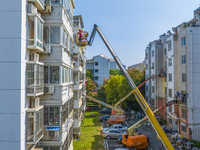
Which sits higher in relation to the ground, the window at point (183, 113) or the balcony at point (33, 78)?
the balcony at point (33, 78)

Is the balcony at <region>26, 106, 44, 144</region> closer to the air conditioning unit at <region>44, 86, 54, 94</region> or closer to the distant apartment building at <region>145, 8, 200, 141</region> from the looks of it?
the air conditioning unit at <region>44, 86, 54, 94</region>

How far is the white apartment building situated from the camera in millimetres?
7391

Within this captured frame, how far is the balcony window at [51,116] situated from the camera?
32.6ft

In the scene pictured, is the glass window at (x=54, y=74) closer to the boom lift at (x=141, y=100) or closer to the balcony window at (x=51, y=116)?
the balcony window at (x=51, y=116)

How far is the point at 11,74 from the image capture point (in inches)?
291

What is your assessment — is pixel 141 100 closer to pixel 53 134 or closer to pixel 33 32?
pixel 53 134

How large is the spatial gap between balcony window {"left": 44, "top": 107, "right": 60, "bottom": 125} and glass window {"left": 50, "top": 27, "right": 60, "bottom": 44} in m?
3.98

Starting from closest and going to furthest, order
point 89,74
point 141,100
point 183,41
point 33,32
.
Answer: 1. point 33,32
2. point 141,100
3. point 183,41
4. point 89,74

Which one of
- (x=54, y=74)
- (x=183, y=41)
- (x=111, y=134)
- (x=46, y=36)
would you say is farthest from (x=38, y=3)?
(x=183, y=41)

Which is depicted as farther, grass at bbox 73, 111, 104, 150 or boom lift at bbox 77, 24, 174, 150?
grass at bbox 73, 111, 104, 150

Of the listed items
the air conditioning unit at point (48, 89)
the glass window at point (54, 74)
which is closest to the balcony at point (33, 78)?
the air conditioning unit at point (48, 89)

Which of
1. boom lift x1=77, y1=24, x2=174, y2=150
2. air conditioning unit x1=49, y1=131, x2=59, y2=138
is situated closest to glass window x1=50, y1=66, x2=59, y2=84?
air conditioning unit x1=49, y1=131, x2=59, y2=138

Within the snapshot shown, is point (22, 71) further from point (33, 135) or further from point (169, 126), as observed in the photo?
point (169, 126)

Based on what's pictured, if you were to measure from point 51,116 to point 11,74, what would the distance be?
3737 mm
